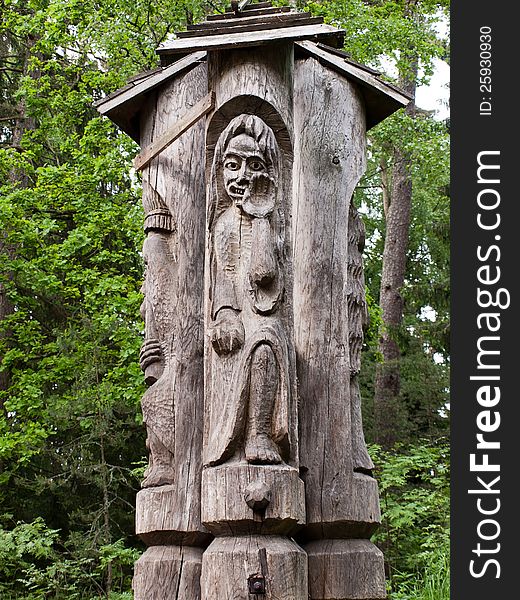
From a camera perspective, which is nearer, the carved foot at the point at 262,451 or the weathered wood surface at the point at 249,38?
the carved foot at the point at 262,451

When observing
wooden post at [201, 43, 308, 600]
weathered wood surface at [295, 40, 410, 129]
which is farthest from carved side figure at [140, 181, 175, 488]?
weathered wood surface at [295, 40, 410, 129]

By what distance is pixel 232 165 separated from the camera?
13.6 ft

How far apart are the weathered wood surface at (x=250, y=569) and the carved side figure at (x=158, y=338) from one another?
0.71 m

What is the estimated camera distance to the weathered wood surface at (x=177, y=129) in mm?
4328

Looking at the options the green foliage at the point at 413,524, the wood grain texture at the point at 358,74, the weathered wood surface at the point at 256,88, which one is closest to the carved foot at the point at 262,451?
the weathered wood surface at the point at 256,88

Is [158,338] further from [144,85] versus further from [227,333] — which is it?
[144,85]

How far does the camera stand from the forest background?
33.5 ft

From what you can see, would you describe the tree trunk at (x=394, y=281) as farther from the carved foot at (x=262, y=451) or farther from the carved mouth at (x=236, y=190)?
the carved foot at (x=262, y=451)

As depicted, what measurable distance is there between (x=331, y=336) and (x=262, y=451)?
885 mm

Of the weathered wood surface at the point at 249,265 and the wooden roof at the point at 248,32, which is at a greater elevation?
the wooden roof at the point at 248,32

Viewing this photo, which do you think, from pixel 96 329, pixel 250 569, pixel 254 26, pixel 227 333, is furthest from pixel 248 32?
pixel 96 329

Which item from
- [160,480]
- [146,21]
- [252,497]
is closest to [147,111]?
[160,480]

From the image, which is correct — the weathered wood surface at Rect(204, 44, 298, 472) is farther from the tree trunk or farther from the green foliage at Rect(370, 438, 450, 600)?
the tree trunk

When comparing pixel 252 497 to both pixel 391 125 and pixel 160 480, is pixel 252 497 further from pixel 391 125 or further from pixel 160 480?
pixel 391 125
